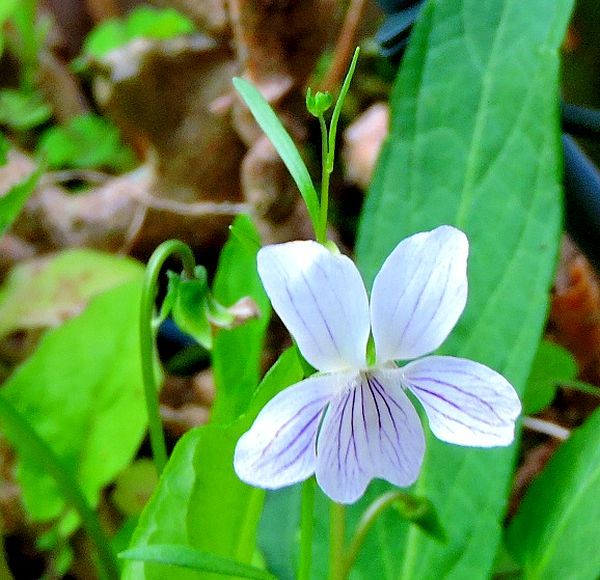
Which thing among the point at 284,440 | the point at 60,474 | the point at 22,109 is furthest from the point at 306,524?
the point at 22,109

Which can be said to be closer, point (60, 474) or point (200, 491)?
point (200, 491)

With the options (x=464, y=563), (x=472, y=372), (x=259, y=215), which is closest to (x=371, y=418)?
(x=472, y=372)

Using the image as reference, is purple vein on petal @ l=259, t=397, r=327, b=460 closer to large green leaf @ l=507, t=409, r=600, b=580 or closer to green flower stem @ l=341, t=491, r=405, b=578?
green flower stem @ l=341, t=491, r=405, b=578

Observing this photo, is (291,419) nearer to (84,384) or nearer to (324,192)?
(324,192)

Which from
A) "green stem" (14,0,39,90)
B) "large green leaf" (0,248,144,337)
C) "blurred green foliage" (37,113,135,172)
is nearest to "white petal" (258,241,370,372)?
"large green leaf" (0,248,144,337)

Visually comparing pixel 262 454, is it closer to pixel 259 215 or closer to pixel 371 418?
pixel 371 418

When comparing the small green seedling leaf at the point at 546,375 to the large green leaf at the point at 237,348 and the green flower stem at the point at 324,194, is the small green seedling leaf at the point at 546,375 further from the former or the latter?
the green flower stem at the point at 324,194

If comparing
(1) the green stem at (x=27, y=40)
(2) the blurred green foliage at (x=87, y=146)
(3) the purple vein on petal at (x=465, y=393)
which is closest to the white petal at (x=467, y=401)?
(3) the purple vein on petal at (x=465, y=393)
